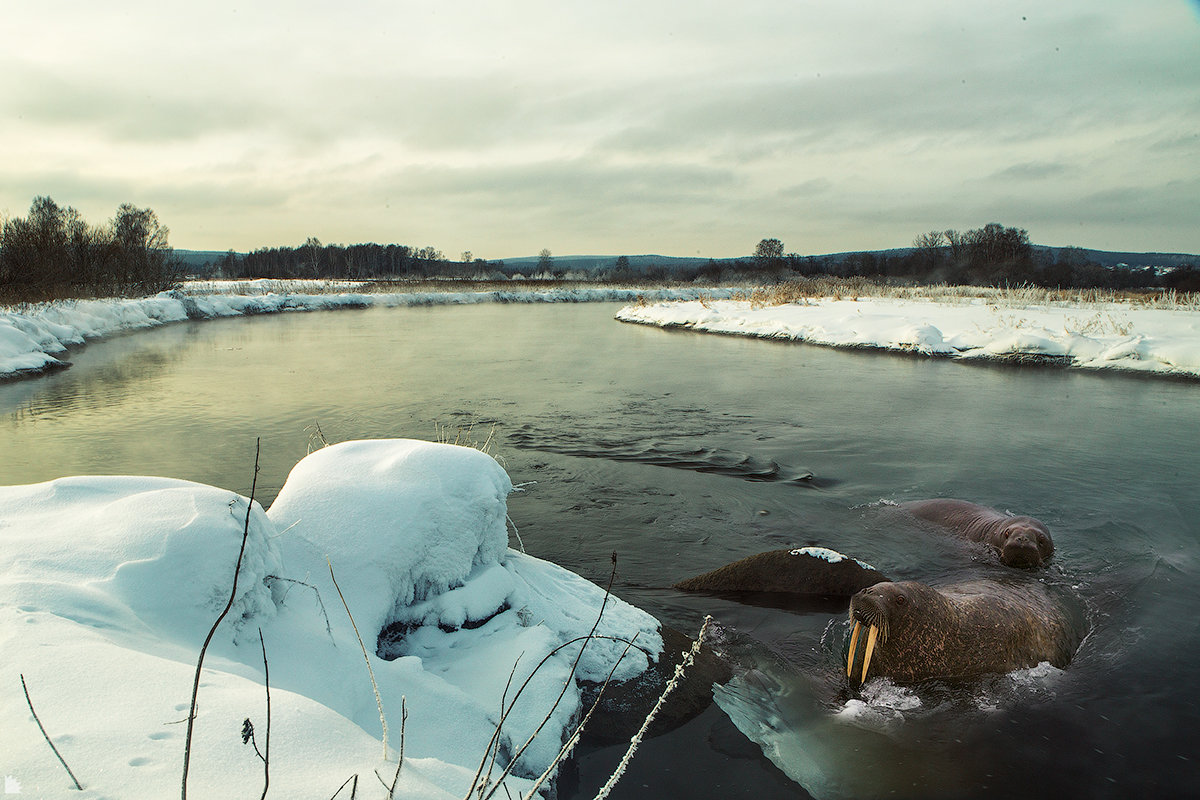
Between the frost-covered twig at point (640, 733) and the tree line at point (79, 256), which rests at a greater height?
the tree line at point (79, 256)

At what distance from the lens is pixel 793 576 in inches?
197

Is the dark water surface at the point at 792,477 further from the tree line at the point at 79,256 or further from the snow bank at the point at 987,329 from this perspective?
the tree line at the point at 79,256

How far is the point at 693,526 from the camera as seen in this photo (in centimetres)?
634

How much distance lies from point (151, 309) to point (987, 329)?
31.9 m

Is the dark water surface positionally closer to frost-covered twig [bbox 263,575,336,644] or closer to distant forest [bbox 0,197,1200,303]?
frost-covered twig [bbox 263,575,336,644]

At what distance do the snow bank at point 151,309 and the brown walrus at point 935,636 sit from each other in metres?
16.7

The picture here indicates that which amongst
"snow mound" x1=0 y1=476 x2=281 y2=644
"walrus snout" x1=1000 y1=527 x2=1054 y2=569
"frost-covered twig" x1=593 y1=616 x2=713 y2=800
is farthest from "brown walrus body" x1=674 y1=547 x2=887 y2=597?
"snow mound" x1=0 y1=476 x2=281 y2=644

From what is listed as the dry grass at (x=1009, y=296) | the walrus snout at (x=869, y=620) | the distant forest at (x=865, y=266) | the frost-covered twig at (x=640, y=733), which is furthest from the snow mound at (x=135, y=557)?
the distant forest at (x=865, y=266)

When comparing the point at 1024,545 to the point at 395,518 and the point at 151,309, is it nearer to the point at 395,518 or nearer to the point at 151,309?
the point at 395,518

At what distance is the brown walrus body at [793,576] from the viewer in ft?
16.3

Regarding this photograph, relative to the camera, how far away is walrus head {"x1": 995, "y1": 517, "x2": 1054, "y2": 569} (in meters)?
5.38

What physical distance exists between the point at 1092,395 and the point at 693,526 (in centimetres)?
1089

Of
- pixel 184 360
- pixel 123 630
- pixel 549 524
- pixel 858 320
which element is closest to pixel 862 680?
pixel 549 524

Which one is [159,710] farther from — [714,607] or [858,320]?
[858,320]
